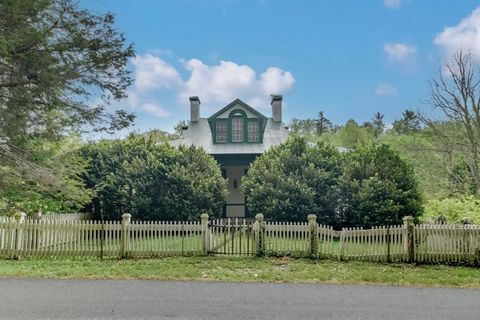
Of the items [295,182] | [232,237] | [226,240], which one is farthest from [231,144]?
[232,237]

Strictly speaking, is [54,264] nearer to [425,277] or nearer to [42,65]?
[42,65]

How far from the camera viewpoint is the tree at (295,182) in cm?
1652

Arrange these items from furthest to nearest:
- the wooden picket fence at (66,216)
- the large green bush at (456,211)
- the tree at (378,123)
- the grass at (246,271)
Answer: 1. the tree at (378,123)
2. the large green bush at (456,211)
3. the wooden picket fence at (66,216)
4. the grass at (246,271)

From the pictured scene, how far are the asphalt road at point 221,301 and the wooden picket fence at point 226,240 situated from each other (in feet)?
9.60

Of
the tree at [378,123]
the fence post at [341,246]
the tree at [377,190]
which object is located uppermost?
the tree at [378,123]

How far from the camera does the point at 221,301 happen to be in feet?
22.4

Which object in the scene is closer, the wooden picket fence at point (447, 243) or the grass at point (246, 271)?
the grass at point (246, 271)

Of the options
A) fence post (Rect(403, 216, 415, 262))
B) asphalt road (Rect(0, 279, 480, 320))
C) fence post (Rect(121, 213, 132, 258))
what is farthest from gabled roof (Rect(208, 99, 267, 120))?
asphalt road (Rect(0, 279, 480, 320))

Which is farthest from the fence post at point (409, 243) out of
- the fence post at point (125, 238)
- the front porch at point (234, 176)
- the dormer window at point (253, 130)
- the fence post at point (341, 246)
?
the dormer window at point (253, 130)

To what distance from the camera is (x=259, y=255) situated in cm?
1136

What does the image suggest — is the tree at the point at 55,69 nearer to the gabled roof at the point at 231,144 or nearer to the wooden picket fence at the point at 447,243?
the wooden picket fence at the point at 447,243

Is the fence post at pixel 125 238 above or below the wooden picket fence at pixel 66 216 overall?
below

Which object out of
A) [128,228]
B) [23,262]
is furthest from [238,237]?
[23,262]

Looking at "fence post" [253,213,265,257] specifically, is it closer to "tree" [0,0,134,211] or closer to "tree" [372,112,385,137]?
"tree" [0,0,134,211]
